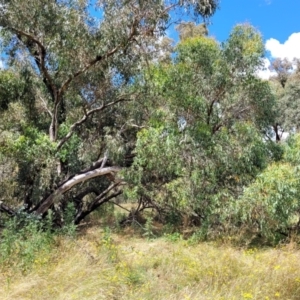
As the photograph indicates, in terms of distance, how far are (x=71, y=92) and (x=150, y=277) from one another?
4958mm

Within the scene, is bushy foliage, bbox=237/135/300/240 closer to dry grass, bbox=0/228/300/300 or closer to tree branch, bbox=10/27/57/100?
dry grass, bbox=0/228/300/300

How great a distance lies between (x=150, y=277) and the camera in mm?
3594

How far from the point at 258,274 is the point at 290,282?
0.36 metres

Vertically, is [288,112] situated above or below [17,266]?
above

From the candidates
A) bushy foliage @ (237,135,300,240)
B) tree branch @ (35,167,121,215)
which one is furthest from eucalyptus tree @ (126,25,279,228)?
tree branch @ (35,167,121,215)

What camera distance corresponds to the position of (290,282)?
3.41 meters

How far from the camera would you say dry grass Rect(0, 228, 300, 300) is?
313cm

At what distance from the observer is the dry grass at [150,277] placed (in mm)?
3127

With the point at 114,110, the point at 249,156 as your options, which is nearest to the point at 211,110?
the point at 249,156

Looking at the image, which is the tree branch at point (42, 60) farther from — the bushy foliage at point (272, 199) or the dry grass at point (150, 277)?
the bushy foliage at point (272, 199)

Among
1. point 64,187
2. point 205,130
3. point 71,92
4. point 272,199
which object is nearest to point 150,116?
point 205,130

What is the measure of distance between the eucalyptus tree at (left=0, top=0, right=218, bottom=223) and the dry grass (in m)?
2.54

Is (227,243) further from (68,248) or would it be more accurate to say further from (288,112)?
(288,112)

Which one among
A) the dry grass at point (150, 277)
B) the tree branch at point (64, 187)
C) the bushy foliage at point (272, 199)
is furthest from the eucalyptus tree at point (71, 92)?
the bushy foliage at point (272, 199)
